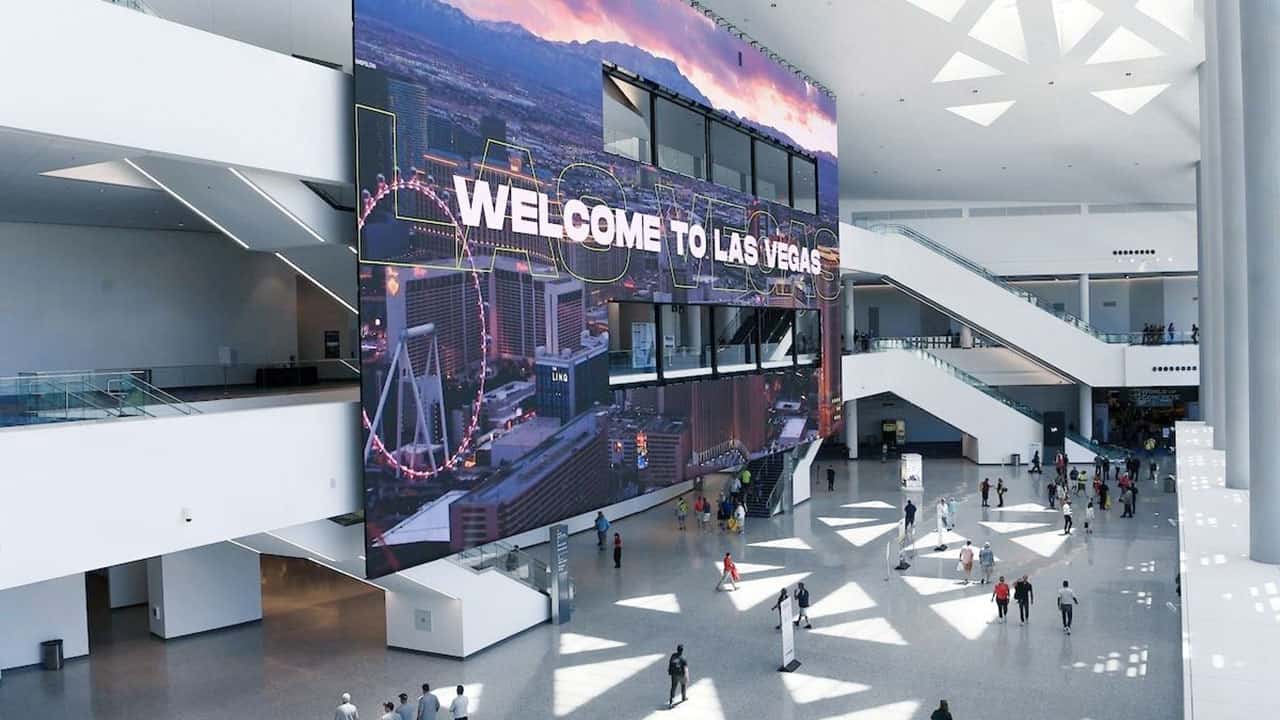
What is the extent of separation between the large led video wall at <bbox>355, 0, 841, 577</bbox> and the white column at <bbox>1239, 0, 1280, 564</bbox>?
28.8 ft

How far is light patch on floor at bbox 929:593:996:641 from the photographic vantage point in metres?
16.2

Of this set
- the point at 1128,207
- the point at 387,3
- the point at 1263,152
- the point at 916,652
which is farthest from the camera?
the point at 1128,207

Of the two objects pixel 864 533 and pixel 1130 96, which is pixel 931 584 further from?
pixel 1130 96

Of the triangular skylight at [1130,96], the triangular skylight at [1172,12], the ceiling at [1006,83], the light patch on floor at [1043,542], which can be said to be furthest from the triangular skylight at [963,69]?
the light patch on floor at [1043,542]

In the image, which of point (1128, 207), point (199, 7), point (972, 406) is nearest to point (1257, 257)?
point (199, 7)

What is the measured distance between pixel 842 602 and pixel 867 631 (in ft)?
5.90

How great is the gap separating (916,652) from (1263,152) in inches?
334

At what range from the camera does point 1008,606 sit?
56.6 ft

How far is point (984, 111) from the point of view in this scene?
28359mm

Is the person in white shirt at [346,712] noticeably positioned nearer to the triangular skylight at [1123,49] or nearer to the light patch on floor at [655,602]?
the light patch on floor at [655,602]

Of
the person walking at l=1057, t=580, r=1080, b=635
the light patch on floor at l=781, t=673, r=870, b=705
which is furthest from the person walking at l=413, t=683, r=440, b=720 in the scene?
the person walking at l=1057, t=580, r=1080, b=635

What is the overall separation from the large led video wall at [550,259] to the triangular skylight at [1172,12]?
333 inches

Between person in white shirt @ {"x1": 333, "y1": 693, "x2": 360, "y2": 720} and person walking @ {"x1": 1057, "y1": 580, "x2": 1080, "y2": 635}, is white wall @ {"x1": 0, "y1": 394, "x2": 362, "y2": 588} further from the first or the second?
person walking @ {"x1": 1057, "y1": 580, "x2": 1080, "y2": 635}

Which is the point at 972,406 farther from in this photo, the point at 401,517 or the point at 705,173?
the point at 401,517
